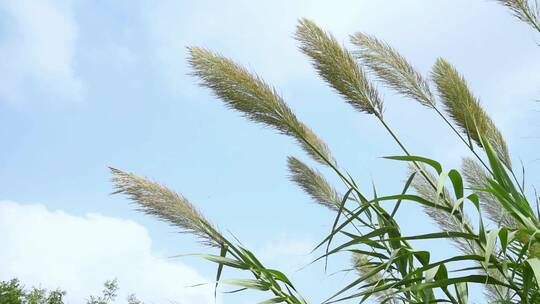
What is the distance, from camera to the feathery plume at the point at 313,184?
257cm

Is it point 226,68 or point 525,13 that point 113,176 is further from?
point 525,13

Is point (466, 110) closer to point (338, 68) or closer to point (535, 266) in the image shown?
point (338, 68)

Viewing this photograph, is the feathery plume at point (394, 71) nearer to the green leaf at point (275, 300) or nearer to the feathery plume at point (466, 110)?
the feathery plume at point (466, 110)

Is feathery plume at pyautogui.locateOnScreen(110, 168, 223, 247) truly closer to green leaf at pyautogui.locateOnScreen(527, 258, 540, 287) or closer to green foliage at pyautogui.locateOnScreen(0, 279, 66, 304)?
green leaf at pyautogui.locateOnScreen(527, 258, 540, 287)

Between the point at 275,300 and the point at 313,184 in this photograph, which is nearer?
the point at 275,300

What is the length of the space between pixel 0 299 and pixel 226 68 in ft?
57.4

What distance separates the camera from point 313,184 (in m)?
2.60

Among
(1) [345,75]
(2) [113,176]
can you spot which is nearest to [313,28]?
(1) [345,75]

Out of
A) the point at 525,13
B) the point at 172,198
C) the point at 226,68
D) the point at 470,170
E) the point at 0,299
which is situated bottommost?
the point at 172,198

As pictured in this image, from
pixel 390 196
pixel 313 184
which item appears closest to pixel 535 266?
pixel 390 196

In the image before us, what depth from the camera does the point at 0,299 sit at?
58.3 ft

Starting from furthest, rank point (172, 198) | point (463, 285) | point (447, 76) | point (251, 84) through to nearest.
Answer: point (447, 76) < point (251, 84) < point (172, 198) < point (463, 285)

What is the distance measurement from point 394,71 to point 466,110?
0.32 metres

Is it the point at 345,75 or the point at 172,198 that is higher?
the point at 345,75
